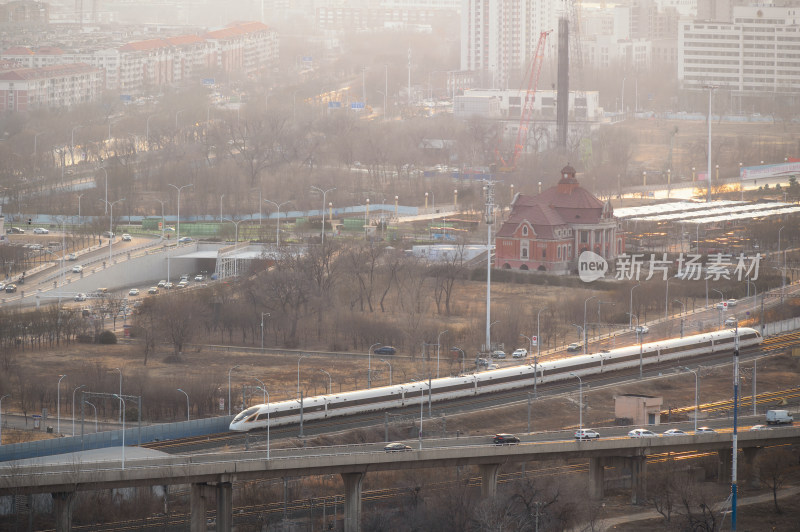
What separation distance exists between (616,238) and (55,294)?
1947 cm

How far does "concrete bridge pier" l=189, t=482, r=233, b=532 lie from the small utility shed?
11.2 metres

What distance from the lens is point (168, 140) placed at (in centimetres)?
8975

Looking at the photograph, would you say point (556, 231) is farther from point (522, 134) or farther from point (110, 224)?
point (522, 134)

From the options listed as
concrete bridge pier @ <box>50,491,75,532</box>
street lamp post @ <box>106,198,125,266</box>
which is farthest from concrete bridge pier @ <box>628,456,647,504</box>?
street lamp post @ <box>106,198,125,266</box>

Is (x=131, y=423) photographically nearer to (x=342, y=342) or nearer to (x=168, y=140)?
(x=342, y=342)

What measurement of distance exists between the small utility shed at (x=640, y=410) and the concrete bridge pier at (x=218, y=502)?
11.2m

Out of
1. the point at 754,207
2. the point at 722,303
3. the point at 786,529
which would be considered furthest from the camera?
the point at 754,207

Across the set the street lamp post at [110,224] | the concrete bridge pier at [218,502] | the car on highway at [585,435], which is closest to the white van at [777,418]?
the car on highway at [585,435]

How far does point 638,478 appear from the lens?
3575 cm

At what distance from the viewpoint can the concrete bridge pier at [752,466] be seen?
36781 millimetres

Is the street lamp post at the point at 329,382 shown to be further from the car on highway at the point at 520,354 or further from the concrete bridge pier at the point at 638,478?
the concrete bridge pier at the point at 638,478

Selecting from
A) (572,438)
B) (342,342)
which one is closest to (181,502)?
(572,438)

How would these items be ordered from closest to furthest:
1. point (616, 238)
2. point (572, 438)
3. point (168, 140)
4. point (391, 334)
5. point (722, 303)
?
point (572, 438) < point (391, 334) < point (722, 303) < point (616, 238) < point (168, 140)

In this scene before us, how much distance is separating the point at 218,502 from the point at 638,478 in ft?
29.2
